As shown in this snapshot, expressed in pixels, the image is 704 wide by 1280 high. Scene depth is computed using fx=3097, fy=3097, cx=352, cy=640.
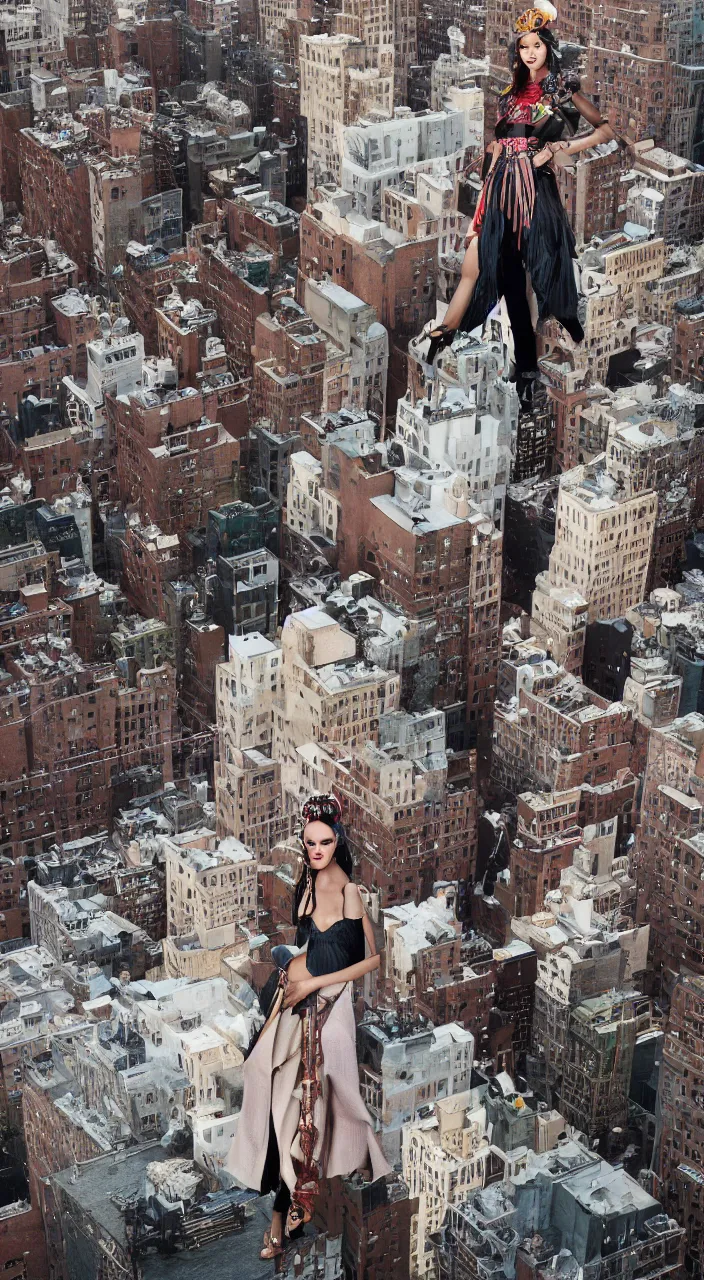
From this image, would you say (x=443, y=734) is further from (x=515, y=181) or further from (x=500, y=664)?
(x=515, y=181)

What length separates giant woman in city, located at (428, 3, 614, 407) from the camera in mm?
31938

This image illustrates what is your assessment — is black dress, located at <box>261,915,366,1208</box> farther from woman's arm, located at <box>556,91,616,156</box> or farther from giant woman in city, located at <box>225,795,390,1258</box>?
woman's arm, located at <box>556,91,616,156</box>

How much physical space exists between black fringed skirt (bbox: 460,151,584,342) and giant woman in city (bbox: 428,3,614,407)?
0.01 meters

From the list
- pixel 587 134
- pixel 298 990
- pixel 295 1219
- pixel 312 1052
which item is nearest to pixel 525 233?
pixel 587 134

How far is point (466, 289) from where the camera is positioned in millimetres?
32562

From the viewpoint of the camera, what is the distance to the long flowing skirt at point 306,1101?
3331 cm

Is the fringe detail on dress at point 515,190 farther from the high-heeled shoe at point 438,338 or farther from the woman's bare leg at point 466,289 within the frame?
the high-heeled shoe at point 438,338

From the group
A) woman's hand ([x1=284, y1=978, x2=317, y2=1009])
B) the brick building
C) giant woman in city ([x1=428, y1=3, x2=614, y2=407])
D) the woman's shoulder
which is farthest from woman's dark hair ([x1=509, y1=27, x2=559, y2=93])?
the brick building

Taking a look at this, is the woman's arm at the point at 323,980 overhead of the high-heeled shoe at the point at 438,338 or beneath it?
beneath

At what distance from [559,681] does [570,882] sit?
6001 millimetres

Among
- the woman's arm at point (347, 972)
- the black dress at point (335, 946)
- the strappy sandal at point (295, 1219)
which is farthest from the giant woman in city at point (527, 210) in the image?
the strappy sandal at point (295, 1219)

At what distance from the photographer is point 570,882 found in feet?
211

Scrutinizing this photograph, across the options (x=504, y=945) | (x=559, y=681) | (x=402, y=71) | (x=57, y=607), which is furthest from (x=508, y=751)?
(x=402, y=71)

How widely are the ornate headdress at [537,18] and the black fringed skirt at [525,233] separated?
4.52 ft
